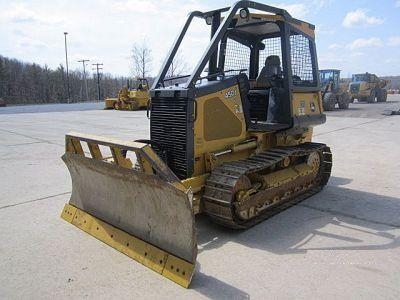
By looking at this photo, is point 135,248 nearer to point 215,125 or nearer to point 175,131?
point 175,131

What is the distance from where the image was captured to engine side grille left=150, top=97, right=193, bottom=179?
451cm

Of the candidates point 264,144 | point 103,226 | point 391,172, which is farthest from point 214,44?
point 391,172

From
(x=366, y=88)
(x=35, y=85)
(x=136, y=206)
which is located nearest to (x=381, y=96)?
(x=366, y=88)

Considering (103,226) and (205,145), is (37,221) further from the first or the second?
(205,145)

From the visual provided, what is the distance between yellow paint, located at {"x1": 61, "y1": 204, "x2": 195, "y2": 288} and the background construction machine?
1257 inches

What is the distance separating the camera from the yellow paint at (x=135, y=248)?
3.46 m

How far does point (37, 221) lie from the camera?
4996 millimetres

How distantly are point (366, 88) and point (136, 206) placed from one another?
33079 millimetres

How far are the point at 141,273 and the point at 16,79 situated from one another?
222 feet

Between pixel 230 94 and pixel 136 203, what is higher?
pixel 230 94

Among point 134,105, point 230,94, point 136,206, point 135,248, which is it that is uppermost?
point 230,94

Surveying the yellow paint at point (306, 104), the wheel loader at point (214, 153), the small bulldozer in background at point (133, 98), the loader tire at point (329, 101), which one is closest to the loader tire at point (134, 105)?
the small bulldozer in background at point (133, 98)

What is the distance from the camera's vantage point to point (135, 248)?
3957 mm

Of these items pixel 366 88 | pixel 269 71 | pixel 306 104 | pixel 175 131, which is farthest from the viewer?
pixel 366 88
